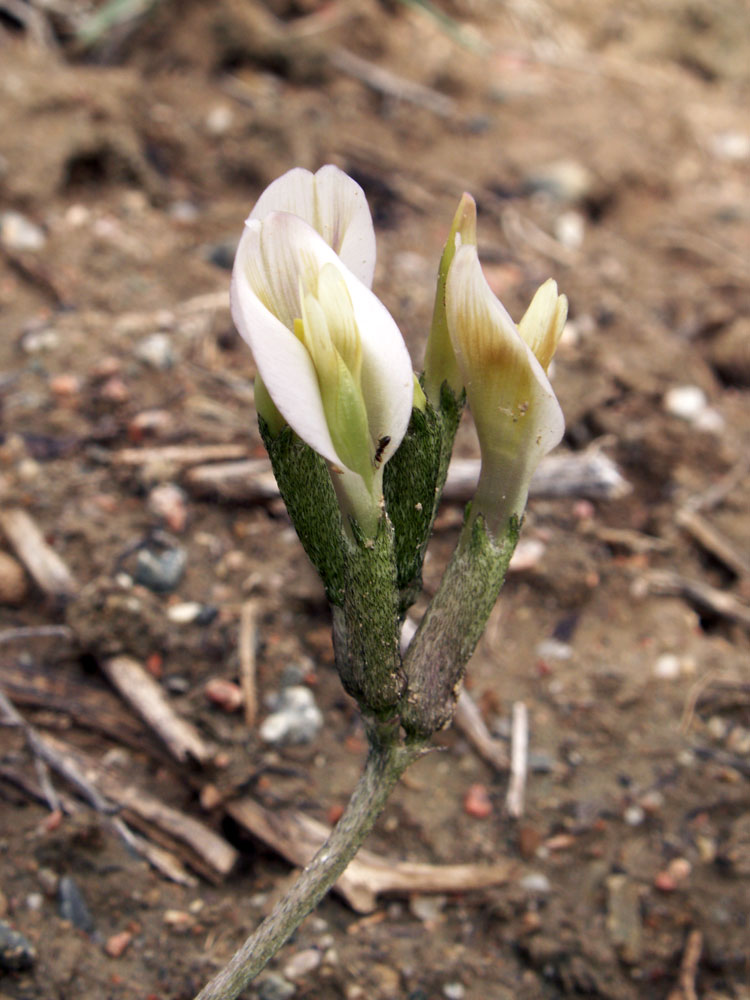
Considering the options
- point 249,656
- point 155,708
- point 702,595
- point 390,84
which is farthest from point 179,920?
point 390,84

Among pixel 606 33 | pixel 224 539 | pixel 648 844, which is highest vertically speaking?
pixel 606 33

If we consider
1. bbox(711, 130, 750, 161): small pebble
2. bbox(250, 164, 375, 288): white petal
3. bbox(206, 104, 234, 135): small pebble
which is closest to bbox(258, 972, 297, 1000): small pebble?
bbox(250, 164, 375, 288): white petal

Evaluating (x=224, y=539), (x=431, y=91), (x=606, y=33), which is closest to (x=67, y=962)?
(x=224, y=539)

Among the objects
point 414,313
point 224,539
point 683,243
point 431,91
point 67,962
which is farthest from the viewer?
point 431,91

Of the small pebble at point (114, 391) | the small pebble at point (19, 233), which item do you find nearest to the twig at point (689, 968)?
the small pebble at point (114, 391)

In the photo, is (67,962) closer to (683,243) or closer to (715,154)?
(683,243)

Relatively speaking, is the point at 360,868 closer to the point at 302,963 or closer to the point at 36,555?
the point at 302,963

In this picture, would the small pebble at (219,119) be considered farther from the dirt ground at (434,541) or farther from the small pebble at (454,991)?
the small pebble at (454,991)

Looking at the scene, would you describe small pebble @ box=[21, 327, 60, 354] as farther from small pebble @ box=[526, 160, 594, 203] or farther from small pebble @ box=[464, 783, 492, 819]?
small pebble @ box=[526, 160, 594, 203]
